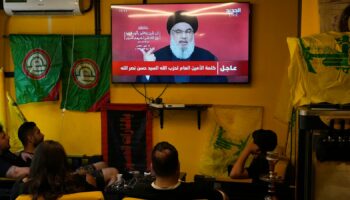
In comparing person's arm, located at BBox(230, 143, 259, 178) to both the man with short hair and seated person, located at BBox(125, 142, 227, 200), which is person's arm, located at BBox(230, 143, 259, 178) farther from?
the man with short hair

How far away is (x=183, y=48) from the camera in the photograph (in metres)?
4.34

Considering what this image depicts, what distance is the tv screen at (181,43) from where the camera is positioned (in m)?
4.23

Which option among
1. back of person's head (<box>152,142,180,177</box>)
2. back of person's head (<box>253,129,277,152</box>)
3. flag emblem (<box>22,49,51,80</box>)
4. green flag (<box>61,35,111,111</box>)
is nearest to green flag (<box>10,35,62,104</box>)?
flag emblem (<box>22,49,51,80</box>)

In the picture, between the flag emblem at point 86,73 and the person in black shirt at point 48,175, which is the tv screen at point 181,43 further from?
the person in black shirt at point 48,175

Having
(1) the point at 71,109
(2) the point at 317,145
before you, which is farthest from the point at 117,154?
(2) the point at 317,145

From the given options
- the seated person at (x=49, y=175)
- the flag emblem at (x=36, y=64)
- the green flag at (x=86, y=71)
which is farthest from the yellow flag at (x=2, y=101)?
→ the seated person at (x=49, y=175)

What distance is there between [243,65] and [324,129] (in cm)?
235

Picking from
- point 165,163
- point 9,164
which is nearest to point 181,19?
point 9,164

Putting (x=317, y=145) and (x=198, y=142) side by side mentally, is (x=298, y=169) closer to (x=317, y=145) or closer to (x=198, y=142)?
(x=317, y=145)

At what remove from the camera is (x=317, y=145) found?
6.32 feet

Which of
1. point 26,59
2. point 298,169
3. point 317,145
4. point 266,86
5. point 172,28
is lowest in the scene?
point 298,169

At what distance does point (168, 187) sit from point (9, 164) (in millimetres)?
1982

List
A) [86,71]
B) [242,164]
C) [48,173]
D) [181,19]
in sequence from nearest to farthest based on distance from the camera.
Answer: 1. [48,173]
2. [242,164]
3. [181,19]
4. [86,71]

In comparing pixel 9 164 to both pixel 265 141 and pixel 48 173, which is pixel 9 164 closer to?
pixel 48 173
